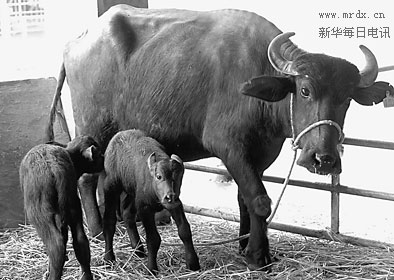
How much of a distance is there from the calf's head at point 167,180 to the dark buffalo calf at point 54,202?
0.50 metres

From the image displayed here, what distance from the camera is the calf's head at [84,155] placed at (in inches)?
178

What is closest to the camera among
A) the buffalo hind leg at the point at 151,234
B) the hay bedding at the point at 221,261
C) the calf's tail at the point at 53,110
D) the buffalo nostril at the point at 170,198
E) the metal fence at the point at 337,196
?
the buffalo nostril at the point at 170,198

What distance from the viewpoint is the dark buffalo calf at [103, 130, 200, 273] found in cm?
418

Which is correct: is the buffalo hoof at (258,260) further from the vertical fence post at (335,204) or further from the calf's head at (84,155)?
the calf's head at (84,155)

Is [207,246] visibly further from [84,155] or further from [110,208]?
[84,155]

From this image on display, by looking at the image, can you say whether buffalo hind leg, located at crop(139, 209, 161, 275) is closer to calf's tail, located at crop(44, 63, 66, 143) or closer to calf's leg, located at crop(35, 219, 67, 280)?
calf's leg, located at crop(35, 219, 67, 280)

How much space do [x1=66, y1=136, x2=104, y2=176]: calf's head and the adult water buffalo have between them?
0.68 metres

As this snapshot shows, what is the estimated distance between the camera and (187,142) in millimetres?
5055

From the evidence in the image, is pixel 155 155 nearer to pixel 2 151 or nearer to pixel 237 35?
pixel 237 35

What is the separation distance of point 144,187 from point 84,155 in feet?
1.52

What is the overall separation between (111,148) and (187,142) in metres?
0.63

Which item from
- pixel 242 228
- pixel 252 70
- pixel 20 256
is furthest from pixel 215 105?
pixel 20 256

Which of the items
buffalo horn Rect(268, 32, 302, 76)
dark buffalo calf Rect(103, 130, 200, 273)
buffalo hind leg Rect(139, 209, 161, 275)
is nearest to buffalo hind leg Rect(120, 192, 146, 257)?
dark buffalo calf Rect(103, 130, 200, 273)

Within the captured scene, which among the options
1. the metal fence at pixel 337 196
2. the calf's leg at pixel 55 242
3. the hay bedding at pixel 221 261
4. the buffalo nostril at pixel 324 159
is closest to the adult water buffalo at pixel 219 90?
the buffalo nostril at pixel 324 159
